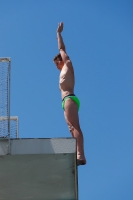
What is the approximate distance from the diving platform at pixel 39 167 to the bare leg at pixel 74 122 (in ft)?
1.35

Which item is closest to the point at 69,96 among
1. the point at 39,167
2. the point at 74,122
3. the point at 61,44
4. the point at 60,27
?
the point at 74,122

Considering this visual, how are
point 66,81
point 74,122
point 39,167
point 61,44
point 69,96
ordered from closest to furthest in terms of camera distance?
point 39,167 → point 74,122 → point 69,96 → point 66,81 → point 61,44

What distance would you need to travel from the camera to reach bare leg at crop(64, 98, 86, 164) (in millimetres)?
9312

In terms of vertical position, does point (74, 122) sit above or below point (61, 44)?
below

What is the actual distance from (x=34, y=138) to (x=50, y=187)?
3.46ft

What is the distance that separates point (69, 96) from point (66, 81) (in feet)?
1.09

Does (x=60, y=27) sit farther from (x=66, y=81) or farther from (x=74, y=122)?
(x=74, y=122)

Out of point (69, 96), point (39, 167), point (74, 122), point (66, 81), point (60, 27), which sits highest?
point (60, 27)

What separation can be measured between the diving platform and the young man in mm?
368

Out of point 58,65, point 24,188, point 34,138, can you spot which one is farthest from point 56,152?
point 58,65

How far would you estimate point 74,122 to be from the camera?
9508 mm

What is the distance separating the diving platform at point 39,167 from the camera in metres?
8.86

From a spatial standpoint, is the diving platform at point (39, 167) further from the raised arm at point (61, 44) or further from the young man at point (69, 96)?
the raised arm at point (61, 44)

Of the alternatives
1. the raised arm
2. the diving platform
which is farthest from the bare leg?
the raised arm
